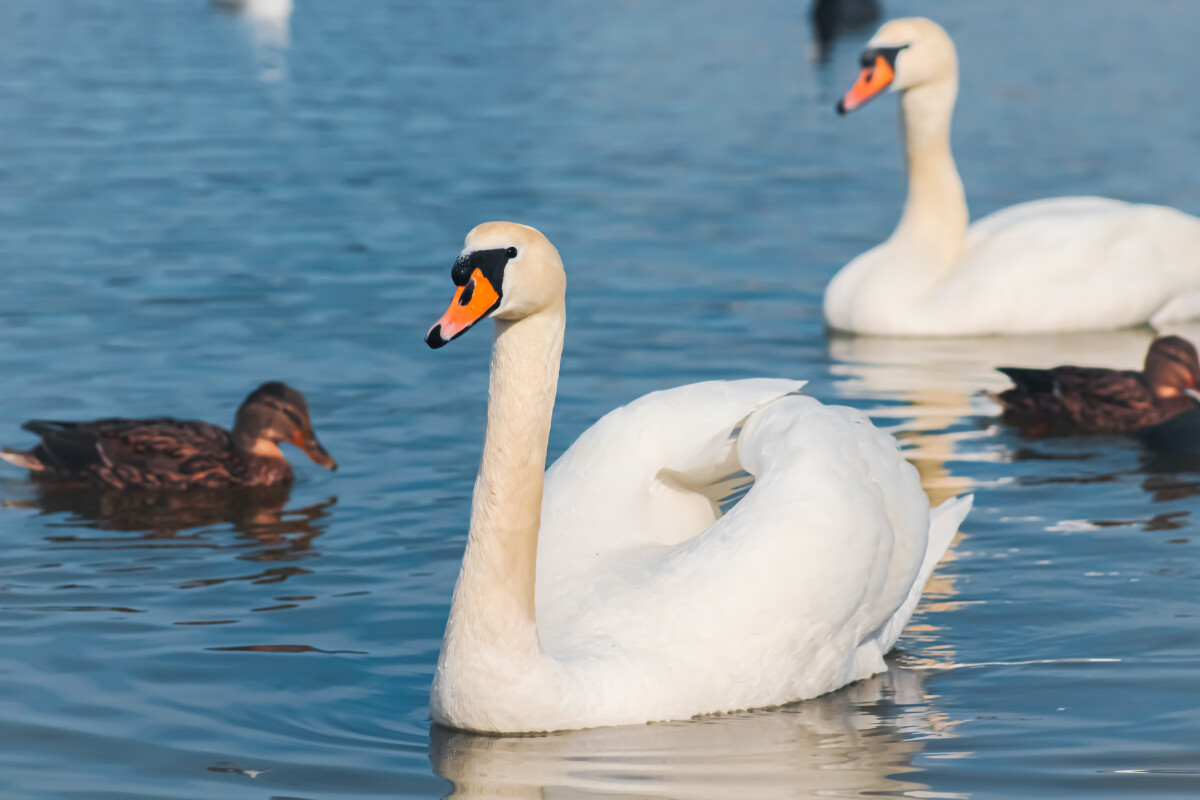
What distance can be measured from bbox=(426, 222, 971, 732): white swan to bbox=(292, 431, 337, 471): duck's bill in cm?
271

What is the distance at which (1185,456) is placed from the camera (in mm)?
9727

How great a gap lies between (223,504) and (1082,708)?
4404 millimetres

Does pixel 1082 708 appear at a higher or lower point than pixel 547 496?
lower

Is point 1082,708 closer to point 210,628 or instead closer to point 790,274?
point 210,628

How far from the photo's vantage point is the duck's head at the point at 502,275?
5.43 metres

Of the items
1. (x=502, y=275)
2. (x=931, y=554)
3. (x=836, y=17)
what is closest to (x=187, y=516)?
(x=931, y=554)

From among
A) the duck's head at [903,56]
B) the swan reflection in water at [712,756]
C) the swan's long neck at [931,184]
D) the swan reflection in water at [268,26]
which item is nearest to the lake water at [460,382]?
the swan reflection in water at [712,756]

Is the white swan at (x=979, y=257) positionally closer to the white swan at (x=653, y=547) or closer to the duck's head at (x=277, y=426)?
the duck's head at (x=277, y=426)

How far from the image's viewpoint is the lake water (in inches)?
237

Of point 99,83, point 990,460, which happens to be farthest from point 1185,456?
point 99,83

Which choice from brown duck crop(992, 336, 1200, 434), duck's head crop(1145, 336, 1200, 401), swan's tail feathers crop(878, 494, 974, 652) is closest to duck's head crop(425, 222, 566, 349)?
swan's tail feathers crop(878, 494, 974, 652)

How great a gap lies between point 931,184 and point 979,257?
2.21 feet

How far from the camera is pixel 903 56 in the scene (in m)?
13.1

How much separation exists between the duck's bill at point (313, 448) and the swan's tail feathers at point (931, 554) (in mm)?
3064
